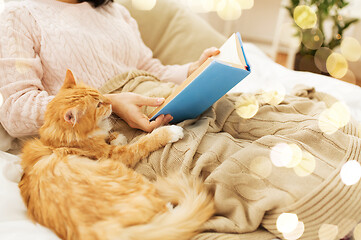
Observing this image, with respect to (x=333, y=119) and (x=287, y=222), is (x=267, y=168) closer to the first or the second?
(x=287, y=222)

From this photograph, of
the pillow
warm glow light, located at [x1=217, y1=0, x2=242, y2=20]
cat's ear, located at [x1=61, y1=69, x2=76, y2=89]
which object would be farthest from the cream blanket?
warm glow light, located at [x1=217, y1=0, x2=242, y2=20]

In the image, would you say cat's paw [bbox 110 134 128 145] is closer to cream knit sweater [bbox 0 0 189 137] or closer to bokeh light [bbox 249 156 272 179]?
cream knit sweater [bbox 0 0 189 137]

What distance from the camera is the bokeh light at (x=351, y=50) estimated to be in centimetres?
293

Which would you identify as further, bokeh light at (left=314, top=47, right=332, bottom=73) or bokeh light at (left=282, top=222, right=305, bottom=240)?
bokeh light at (left=314, top=47, right=332, bottom=73)

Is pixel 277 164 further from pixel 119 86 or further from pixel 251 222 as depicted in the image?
pixel 119 86

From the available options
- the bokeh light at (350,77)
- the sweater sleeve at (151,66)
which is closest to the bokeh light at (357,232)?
the sweater sleeve at (151,66)

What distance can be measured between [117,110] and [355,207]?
780 millimetres

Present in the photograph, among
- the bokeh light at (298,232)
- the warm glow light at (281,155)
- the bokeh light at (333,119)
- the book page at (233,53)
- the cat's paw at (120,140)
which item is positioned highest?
the book page at (233,53)

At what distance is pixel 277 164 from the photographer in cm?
71

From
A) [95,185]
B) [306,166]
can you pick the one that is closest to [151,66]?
[95,185]

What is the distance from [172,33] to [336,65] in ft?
7.37

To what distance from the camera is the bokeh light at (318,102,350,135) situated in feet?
2.53

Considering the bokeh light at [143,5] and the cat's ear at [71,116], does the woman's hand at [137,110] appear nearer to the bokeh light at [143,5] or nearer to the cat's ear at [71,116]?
the cat's ear at [71,116]

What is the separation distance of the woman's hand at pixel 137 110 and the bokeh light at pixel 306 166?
450 mm
